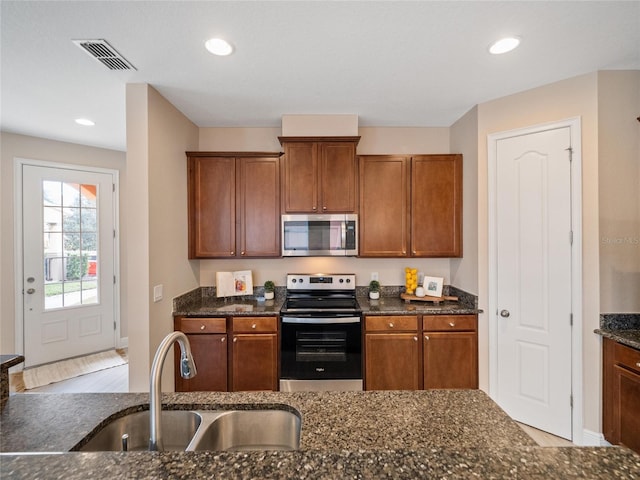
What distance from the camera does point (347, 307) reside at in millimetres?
2762

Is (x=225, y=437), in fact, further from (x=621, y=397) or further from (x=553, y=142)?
(x=553, y=142)

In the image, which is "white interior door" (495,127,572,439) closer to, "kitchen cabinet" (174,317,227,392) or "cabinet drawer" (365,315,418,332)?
"cabinet drawer" (365,315,418,332)

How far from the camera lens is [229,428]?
110 cm

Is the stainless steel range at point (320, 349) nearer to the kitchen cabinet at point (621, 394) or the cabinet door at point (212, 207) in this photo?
the cabinet door at point (212, 207)

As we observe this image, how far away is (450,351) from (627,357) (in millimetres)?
1141

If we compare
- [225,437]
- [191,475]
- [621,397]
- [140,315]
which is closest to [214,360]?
[140,315]

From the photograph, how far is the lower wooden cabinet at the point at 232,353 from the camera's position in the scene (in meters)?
2.61

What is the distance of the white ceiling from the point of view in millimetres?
1591

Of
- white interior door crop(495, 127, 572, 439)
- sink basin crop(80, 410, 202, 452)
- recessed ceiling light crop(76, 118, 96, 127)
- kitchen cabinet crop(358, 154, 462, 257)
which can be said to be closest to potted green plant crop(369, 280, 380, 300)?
kitchen cabinet crop(358, 154, 462, 257)

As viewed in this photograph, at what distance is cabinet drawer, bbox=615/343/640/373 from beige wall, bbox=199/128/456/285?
147 centimetres

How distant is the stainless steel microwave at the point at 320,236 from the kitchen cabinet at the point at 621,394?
2.06 metres

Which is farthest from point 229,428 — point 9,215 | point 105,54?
point 9,215

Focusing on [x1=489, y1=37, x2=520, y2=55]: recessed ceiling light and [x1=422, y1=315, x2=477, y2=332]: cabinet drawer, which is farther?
[x1=422, y1=315, x2=477, y2=332]: cabinet drawer

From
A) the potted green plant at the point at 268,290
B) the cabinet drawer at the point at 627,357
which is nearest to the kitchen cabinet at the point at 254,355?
the potted green plant at the point at 268,290
